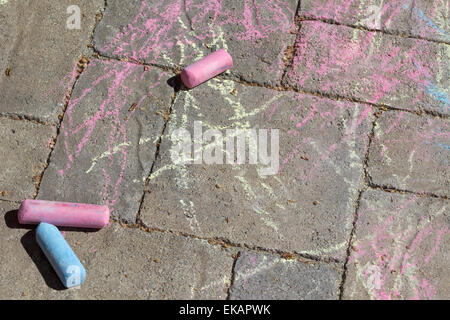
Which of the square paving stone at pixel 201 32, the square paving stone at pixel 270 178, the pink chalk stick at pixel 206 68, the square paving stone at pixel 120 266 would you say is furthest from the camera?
the square paving stone at pixel 201 32

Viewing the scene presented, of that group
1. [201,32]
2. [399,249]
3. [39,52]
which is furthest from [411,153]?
[39,52]

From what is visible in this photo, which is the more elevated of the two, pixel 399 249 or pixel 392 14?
pixel 392 14

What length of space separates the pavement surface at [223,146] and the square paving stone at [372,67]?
1 cm

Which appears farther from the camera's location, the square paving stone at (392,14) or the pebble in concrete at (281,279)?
the square paving stone at (392,14)

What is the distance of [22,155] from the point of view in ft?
12.2

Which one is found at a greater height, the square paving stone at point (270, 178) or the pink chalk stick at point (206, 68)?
the pink chalk stick at point (206, 68)

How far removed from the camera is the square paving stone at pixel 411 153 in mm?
3680

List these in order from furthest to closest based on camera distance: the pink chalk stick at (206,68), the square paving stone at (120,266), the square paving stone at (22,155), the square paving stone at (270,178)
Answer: the pink chalk stick at (206,68) < the square paving stone at (22,155) < the square paving stone at (270,178) < the square paving stone at (120,266)

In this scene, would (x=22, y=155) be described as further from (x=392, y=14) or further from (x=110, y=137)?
(x=392, y=14)

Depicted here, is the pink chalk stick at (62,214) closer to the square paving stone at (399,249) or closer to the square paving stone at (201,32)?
the square paving stone at (201,32)

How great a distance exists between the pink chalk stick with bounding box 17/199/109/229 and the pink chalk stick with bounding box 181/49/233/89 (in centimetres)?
104

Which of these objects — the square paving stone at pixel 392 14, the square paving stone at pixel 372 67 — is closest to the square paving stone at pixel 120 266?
the square paving stone at pixel 372 67

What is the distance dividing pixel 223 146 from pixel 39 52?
148 cm

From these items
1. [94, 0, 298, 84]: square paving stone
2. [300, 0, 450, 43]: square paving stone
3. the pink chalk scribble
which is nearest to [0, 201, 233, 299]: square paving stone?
the pink chalk scribble
